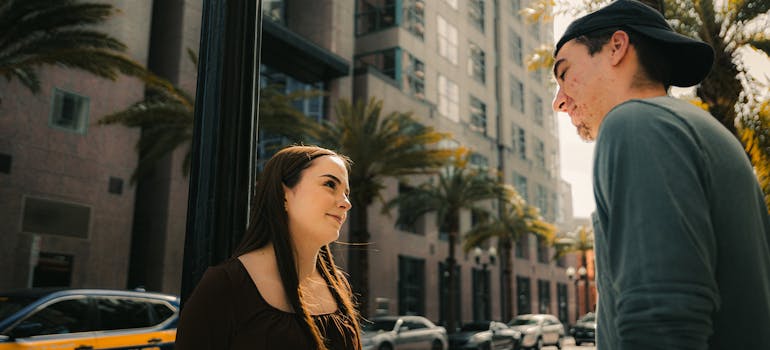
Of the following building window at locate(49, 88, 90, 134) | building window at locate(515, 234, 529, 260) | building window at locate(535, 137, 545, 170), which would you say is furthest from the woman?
building window at locate(535, 137, 545, 170)

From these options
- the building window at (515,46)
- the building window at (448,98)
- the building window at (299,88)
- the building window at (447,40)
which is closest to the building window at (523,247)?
the building window at (515,46)

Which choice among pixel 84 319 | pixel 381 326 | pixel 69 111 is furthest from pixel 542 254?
pixel 84 319

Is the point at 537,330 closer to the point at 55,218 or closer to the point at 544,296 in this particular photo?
the point at 55,218

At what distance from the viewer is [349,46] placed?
37781mm

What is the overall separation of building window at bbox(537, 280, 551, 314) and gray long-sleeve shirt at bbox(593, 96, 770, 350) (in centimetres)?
6066

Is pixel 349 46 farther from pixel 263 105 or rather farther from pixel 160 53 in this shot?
pixel 263 105

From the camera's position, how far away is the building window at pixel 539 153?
6107 centimetres

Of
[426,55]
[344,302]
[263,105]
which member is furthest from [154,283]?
[344,302]

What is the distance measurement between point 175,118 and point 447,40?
92.0ft

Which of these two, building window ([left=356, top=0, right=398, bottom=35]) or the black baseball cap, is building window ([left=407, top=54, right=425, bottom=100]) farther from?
the black baseball cap

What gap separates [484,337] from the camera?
24.3 meters

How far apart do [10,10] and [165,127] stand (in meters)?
6.96

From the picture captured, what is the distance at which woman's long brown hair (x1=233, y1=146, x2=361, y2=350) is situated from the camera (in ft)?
7.22

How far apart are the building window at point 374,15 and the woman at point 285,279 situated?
38013 mm
